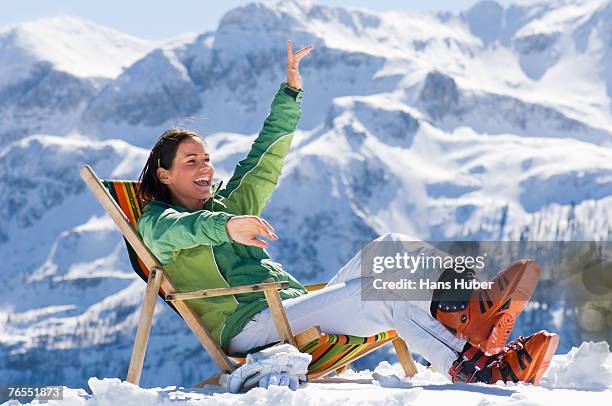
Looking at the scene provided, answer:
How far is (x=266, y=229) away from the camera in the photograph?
5.41 m

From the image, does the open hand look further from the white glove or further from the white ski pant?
the white glove

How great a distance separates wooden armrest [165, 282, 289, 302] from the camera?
20.1 feet

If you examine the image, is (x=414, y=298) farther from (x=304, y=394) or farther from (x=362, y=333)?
(x=304, y=394)

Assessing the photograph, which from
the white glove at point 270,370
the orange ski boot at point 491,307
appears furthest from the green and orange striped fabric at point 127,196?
the orange ski boot at point 491,307

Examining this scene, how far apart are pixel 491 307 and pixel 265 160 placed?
2099mm

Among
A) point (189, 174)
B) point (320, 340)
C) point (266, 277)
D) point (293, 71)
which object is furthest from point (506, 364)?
point (293, 71)

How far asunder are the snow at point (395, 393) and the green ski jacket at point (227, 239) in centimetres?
54

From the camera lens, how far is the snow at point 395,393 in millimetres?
5281

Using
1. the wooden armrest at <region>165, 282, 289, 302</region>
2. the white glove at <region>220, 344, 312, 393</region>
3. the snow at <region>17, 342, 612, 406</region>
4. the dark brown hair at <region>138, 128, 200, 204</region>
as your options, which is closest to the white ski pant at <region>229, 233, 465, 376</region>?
the snow at <region>17, 342, 612, 406</region>

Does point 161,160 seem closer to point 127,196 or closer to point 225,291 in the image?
point 127,196

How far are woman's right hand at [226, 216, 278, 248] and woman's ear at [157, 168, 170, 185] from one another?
3.72 feet

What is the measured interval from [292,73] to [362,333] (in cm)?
206

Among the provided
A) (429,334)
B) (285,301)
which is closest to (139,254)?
(285,301)

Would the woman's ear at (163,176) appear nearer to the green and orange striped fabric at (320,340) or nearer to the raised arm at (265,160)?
the green and orange striped fabric at (320,340)
